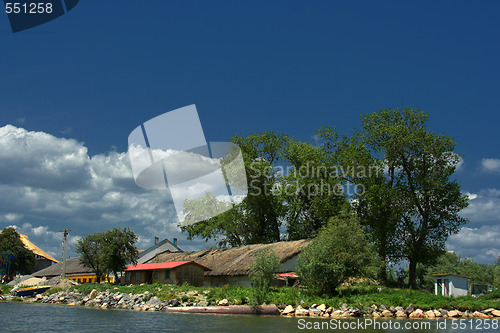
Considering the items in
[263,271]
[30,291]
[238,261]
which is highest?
[238,261]

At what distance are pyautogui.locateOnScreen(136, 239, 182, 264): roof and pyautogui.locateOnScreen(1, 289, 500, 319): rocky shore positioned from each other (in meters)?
21.1

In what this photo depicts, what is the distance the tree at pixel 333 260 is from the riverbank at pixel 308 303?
1049 mm

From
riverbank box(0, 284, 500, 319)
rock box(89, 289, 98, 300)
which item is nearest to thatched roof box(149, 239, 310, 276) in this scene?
riverbank box(0, 284, 500, 319)

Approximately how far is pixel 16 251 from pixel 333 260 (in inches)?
2092

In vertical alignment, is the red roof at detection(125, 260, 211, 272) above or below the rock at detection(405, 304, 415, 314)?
above

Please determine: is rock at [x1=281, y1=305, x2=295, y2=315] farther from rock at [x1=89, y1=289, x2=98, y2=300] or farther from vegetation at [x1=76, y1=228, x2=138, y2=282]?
vegetation at [x1=76, y1=228, x2=138, y2=282]

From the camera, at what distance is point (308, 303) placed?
2719cm

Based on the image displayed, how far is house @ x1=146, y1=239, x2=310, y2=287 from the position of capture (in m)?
37.2

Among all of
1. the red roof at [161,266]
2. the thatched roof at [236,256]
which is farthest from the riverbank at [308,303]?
the thatched roof at [236,256]

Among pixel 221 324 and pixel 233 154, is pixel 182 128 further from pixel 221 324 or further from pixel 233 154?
pixel 233 154

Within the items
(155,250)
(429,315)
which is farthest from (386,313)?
(155,250)

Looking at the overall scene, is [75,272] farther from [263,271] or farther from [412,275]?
[412,275]

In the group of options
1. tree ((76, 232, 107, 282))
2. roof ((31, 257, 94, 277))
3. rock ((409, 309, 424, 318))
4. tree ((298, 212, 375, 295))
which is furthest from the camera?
roof ((31, 257, 94, 277))

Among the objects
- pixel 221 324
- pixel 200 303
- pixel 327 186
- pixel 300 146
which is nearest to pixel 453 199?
pixel 327 186
